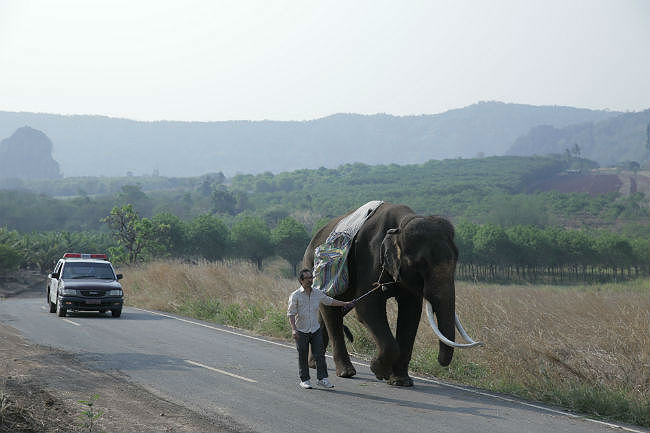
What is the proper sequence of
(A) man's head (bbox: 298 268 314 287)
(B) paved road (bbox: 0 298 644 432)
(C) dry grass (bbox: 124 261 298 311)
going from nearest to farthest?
(B) paved road (bbox: 0 298 644 432) → (A) man's head (bbox: 298 268 314 287) → (C) dry grass (bbox: 124 261 298 311)

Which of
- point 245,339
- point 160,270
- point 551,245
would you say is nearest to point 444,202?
point 551,245

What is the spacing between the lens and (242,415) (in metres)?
9.11

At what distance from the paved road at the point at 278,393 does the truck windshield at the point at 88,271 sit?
6061mm

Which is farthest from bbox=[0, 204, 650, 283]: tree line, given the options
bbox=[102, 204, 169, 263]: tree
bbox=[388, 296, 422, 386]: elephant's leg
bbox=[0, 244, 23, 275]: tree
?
bbox=[388, 296, 422, 386]: elephant's leg

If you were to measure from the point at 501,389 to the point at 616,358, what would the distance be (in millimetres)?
1739

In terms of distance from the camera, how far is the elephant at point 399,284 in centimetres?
1018

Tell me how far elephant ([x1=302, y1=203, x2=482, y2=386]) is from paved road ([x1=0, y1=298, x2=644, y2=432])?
55 centimetres

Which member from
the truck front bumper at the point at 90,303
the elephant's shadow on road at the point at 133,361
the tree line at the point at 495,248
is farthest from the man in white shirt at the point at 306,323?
the tree line at the point at 495,248

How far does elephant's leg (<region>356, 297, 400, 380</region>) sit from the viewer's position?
425 inches

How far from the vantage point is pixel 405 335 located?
11.4 metres

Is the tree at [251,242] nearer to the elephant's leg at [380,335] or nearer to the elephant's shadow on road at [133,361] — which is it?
the elephant's shadow on road at [133,361]

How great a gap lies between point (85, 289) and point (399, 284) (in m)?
13.7

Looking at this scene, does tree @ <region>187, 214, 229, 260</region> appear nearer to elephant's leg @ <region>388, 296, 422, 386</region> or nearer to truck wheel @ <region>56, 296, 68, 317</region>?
truck wheel @ <region>56, 296, 68, 317</region>

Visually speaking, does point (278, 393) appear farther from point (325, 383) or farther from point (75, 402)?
point (75, 402)
